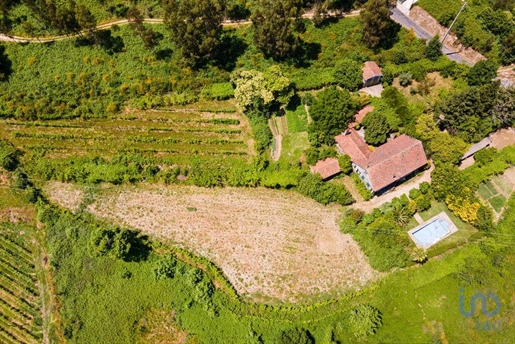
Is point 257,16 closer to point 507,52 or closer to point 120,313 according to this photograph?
point 507,52

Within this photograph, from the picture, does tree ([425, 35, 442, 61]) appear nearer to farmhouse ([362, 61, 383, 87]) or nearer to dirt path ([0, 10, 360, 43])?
farmhouse ([362, 61, 383, 87])

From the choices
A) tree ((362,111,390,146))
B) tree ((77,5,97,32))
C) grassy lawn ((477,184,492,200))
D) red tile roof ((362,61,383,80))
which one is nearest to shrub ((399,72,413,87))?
red tile roof ((362,61,383,80))

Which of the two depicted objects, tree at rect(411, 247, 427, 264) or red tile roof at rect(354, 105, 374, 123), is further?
red tile roof at rect(354, 105, 374, 123)

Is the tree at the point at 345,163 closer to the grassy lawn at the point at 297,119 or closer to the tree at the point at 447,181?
the grassy lawn at the point at 297,119

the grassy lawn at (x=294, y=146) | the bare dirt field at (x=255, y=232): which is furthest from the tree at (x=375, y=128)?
the bare dirt field at (x=255, y=232)

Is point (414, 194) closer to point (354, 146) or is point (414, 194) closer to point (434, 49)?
point (354, 146)

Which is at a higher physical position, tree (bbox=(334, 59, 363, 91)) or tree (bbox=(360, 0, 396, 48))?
tree (bbox=(360, 0, 396, 48))

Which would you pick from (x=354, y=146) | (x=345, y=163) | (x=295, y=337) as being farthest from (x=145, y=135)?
(x=295, y=337)
